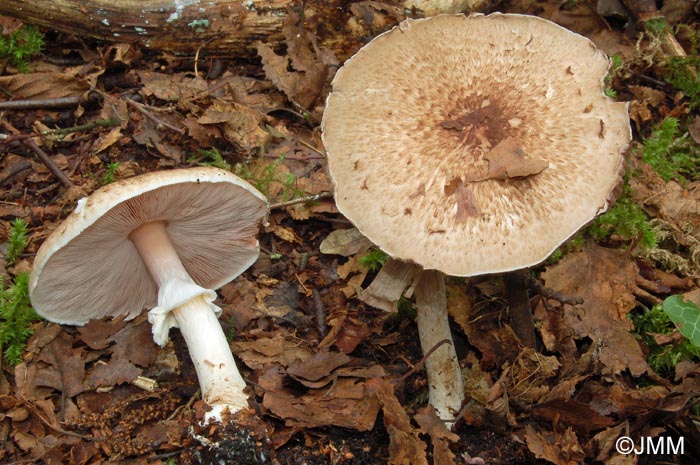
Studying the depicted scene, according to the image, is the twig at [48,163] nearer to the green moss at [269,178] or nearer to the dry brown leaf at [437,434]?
the green moss at [269,178]

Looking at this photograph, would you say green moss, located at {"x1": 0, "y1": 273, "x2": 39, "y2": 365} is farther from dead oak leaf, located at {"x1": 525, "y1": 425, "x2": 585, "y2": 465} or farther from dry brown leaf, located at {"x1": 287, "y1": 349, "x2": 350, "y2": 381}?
dead oak leaf, located at {"x1": 525, "y1": 425, "x2": 585, "y2": 465}

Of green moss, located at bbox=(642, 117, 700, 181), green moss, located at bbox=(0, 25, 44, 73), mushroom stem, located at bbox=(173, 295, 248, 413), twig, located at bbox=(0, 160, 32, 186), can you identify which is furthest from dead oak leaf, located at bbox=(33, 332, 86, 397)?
green moss, located at bbox=(642, 117, 700, 181)

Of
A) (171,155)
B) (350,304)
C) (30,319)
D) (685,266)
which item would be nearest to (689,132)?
(685,266)

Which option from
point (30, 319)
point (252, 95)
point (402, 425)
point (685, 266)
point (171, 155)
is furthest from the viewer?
point (252, 95)

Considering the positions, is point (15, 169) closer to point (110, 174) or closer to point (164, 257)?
point (110, 174)

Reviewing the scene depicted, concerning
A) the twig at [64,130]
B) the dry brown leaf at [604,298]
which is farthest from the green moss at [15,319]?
the dry brown leaf at [604,298]

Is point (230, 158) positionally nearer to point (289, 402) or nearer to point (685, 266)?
point (289, 402)

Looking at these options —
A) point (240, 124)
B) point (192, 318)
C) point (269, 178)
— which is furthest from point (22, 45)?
point (192, 318)
